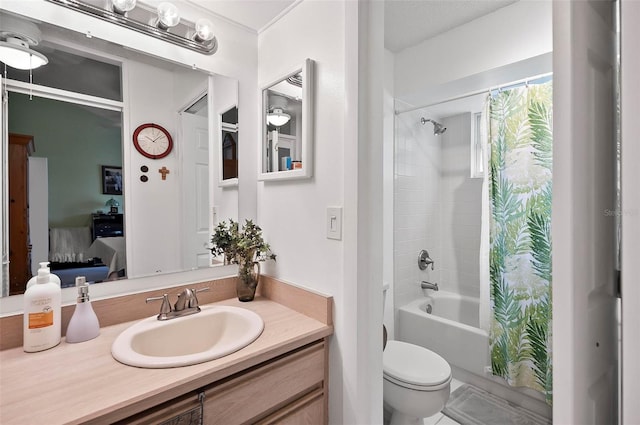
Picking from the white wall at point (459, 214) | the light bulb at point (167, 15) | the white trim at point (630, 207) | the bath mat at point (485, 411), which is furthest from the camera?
the white wall at point (459, 214)

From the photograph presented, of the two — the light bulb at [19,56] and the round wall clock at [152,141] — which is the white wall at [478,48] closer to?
the round wall clock at [152,141]

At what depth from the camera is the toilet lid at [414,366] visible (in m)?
1.47

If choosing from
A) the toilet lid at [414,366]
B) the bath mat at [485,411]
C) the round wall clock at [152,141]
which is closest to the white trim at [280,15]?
the round wall clock at [152,141]

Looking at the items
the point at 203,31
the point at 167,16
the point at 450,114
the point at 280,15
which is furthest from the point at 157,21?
the point at 450,114

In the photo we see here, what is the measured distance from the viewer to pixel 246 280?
1.41m

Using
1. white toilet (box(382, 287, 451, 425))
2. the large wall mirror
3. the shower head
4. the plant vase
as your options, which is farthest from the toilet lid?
the shower head

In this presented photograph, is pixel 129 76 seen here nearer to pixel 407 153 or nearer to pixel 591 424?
pixel 591 424

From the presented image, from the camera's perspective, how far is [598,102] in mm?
518

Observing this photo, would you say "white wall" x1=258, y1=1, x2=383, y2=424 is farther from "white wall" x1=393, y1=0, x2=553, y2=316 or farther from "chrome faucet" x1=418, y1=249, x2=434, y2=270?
"chrome faucet" x1=418, y1=249, x2=434, y2=270

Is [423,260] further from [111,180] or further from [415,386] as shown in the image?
[111,180]

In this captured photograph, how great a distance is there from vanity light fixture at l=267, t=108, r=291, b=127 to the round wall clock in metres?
0.45

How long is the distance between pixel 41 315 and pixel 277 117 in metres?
1.11

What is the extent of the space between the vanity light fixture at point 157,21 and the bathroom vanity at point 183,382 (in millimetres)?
1073

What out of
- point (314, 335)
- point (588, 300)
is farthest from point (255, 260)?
point (588, 300)
